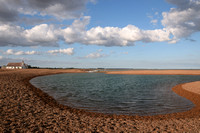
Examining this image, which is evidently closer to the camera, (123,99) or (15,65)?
(123,99)

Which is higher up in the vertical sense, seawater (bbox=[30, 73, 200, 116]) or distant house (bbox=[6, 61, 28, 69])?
distant house (bbox=[6, 61, 28, 69])

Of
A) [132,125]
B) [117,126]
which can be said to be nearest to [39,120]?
[117,126]

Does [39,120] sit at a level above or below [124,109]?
above

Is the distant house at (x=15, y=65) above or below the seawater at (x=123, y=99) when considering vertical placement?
above

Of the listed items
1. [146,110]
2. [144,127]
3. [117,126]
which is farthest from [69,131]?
[146,110]

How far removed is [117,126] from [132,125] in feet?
3.99

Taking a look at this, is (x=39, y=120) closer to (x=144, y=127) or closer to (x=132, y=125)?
(x=132, y=125)

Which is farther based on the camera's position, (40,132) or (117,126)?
(117,126)

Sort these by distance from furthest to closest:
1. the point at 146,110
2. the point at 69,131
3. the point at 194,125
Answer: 1. the point at 146,110
2. the point at 194,125
3. the point at 69,131

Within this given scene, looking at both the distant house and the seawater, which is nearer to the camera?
the seawater

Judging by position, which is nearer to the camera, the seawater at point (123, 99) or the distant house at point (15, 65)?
the seawater at point (123, 99)

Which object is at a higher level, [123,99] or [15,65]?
[15,65]

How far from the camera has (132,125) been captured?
33.1 feet

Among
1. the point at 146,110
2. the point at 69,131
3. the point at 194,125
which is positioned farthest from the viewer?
the point at 146,110
